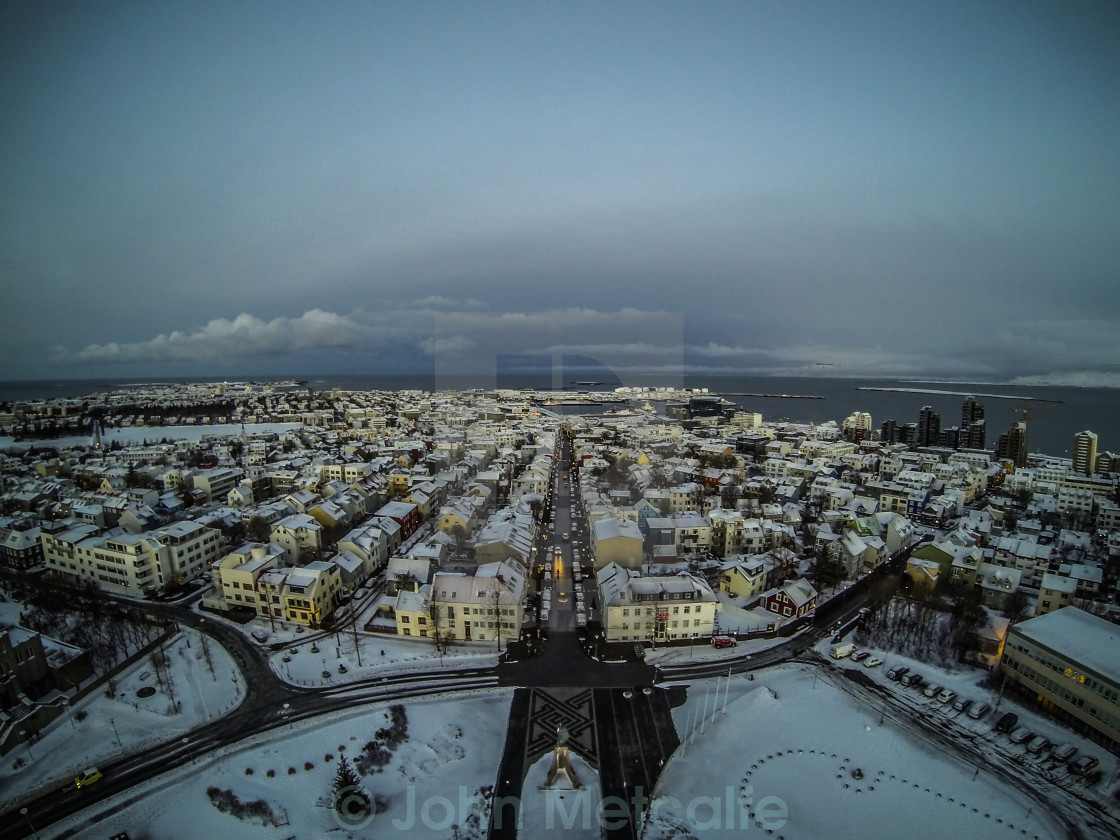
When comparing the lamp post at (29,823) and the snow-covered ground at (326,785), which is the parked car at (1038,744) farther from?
the lamp post at (29,823)

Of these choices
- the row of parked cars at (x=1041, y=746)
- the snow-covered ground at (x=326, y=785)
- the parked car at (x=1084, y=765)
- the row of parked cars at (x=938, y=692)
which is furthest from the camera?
the row of parked cars at (x=938, y=692)

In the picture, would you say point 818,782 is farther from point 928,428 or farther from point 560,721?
point 928,428

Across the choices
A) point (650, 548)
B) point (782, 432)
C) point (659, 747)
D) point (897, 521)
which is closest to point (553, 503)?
point (650, 548)

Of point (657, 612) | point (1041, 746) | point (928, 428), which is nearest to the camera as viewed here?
point (1041, 746)

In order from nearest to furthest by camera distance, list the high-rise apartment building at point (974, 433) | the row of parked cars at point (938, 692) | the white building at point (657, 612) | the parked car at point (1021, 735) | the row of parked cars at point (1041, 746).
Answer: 1. the row of parked cars at point (1041, 746)
2. the parked car at point (1021, 735)
3. the row of parked cars at point (938, 692)
4. the white building at point (657, 612)
5. the high-rise apartment building at point (974, 433)

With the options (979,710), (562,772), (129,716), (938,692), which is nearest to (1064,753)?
(979,710)

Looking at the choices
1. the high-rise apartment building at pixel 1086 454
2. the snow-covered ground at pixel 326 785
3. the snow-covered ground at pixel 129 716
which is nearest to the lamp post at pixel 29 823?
the snow-covered ground at pixel 326 785
